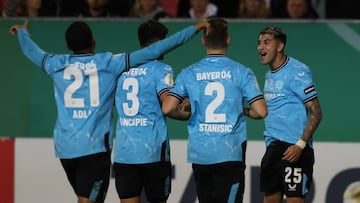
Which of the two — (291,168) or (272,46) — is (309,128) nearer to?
(291,168)

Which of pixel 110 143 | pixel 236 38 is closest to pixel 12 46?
pixel 236 38

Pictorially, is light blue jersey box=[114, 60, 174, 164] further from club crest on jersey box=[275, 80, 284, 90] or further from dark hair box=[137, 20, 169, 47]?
club crest on jersey box=[275, 80, 284, 90]

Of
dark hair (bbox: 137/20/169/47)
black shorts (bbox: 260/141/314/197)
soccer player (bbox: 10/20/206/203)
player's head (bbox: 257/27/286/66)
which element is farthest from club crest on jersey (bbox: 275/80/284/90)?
soccer player (bbox: 10/20/206/203)

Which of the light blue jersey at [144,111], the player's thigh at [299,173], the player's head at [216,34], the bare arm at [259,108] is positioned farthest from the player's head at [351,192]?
the player's head at [216,34]

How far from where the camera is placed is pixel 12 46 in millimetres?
12414

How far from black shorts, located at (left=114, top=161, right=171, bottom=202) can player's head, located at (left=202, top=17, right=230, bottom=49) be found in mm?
1385

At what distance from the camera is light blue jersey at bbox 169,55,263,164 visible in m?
9.21

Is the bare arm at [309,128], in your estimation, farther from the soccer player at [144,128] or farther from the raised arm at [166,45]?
the raised arm at [166,45]

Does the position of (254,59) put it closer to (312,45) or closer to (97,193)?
(312,45)

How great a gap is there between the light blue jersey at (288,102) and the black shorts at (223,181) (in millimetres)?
1168

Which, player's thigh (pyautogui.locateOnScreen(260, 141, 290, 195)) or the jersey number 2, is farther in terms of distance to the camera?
player's thigh (pyautogui.locateOnScreen(260, 141, 290, 195))

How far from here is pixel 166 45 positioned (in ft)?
29.4

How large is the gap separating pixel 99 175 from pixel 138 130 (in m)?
0.74

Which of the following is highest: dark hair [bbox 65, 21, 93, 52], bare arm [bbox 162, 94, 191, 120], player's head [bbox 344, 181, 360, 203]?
dark hair [bbox 65, 21, 93, 52]
